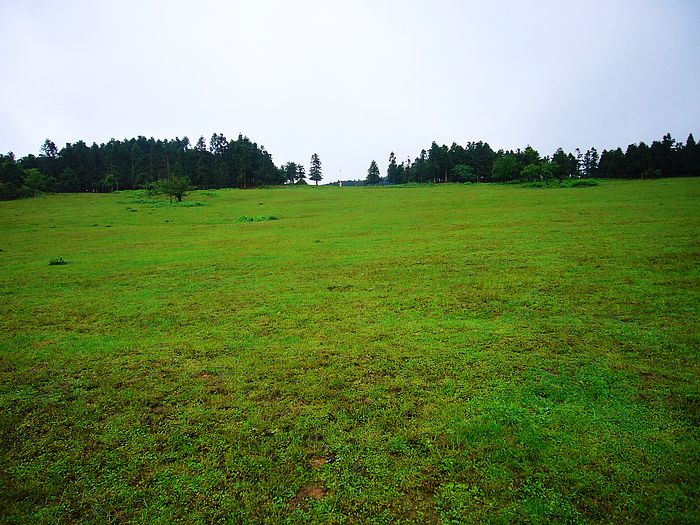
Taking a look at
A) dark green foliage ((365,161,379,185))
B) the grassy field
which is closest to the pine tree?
dark green foliage ((365,161,379,185))

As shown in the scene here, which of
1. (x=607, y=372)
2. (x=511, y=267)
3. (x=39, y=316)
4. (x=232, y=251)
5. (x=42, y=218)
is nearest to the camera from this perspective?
(x=607, y=372)

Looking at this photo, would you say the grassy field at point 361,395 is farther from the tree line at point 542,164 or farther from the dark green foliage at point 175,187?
the tree line at point 542,164

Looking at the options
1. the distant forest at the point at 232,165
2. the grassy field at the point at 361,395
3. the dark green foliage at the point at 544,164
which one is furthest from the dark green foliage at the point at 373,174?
the grassy field at the point at 361,395

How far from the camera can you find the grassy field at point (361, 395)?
13.0 feet

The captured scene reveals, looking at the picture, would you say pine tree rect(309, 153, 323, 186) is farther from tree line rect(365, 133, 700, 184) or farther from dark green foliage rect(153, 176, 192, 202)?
dark green foliage rect(153, 176, 192, 202)

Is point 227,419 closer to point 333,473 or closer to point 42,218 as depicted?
point 333,473

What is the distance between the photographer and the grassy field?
3.95 m

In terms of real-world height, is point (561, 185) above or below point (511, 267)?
above

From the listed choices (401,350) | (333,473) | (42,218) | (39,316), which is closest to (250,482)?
(333,473)

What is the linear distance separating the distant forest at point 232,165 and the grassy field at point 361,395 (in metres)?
67.0

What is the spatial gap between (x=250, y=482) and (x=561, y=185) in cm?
6750

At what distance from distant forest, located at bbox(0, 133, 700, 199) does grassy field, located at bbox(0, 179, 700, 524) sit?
6700 cm

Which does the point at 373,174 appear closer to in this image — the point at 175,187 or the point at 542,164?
the point at 542,164

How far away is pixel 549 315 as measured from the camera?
28.3 ft
